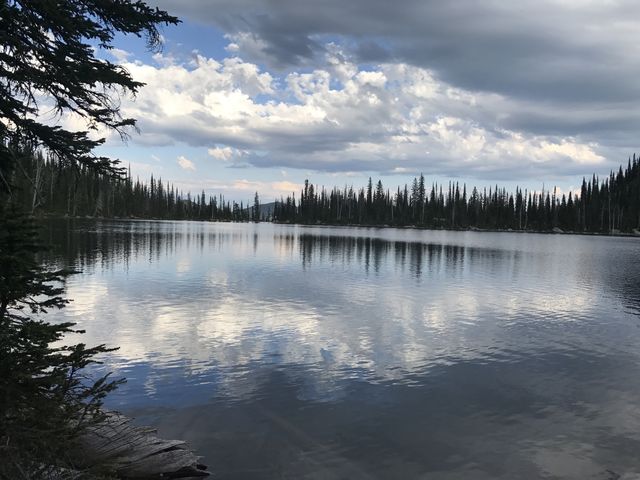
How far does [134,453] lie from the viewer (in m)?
9.45

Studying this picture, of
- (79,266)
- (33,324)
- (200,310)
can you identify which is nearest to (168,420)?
(33,324)

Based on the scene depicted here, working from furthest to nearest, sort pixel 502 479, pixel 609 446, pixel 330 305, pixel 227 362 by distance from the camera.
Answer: pixel 330 305 < pixel 227 362 < pixel 609 446 < pixel 502 479

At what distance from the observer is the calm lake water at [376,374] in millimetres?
11859

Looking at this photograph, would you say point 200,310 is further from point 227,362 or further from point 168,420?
point 168,420

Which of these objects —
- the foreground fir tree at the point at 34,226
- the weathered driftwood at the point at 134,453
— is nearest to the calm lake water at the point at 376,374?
the weathered driftwood at the point at 134,453

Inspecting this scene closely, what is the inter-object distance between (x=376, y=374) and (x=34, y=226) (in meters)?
13.2

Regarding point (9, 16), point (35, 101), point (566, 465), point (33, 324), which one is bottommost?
point (566, 465)

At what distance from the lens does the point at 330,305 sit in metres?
30.7

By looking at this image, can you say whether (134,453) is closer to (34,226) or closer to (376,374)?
(34,226)

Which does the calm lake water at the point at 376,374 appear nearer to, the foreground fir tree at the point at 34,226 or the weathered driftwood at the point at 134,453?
the weathered driftwood at the point at 134,453

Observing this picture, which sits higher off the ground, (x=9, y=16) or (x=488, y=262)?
(x=9, y=16)

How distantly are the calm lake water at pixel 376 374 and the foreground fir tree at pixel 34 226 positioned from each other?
479 centimetres

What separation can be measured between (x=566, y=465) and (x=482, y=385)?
5.28 metres

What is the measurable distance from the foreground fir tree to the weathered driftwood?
530mm
